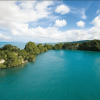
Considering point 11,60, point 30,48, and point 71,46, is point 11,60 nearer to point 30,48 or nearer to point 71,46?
point 30,48

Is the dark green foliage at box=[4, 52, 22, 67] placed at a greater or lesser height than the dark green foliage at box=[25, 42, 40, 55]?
lesser

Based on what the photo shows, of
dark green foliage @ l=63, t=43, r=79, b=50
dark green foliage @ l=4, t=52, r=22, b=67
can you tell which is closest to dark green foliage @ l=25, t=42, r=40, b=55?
dark green foliage @ l=4, t=52, r=22, b=67

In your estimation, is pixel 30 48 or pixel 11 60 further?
pixel 30 48

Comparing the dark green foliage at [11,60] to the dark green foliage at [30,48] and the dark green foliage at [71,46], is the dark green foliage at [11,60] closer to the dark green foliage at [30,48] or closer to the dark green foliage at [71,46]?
the dark green foliage at [30,48]

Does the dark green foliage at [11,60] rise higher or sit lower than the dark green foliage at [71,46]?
lower

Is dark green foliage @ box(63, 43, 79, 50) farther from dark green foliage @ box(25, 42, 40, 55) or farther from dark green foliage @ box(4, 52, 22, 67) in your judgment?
dark green foliage @ box(4, 52, 22, 67)

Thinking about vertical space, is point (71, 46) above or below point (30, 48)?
above

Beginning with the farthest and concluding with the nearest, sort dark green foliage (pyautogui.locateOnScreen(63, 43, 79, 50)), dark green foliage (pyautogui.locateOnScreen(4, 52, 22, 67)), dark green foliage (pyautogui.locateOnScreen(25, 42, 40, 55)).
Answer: dark green foliage (pyautogui.locateOnScreen(63, 43, 79, 50)) → dark green foliage (pyautogui.locateOnScreen(25, 42, 40, 55)) → dark green foliage (pyautogui.locateOnScreen(4, 52, 22, 67))

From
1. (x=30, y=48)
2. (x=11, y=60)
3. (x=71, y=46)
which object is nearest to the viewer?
(x=11, y=60)

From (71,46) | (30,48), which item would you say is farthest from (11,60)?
(71,46)

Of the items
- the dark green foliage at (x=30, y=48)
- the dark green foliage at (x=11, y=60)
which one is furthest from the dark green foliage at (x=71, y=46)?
the dark green foliage at (x=11, y=60)

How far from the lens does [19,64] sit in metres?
32.4

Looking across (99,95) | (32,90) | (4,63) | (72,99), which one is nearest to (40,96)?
(32,90)

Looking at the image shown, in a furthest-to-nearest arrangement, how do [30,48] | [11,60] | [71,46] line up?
[71,46], [30,48], [11,60]
